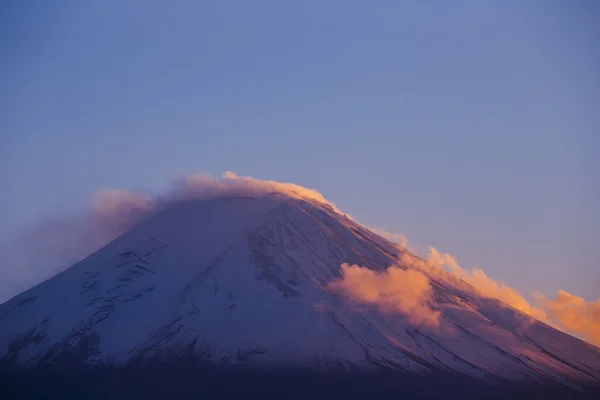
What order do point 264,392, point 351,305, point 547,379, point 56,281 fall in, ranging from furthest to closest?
point 56,281 → point 351,305 → point 547,379 → point 264,392

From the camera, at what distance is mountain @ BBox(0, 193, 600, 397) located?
10688 cm

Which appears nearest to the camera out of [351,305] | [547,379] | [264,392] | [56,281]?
[264,392]

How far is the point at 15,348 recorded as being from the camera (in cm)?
11394

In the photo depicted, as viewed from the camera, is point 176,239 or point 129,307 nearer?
point 129,307

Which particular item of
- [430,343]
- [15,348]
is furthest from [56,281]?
[430,343]

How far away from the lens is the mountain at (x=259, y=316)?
107 metres

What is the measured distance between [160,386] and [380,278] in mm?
33866

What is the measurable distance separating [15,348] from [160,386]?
74.5 feet

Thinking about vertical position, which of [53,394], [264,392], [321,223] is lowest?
[53,394]

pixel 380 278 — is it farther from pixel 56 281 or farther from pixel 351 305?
pixel 56 281

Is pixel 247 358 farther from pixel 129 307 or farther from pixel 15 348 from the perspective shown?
pixel 15 348

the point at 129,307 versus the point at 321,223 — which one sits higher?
the point at 321,223

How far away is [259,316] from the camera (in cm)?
11256

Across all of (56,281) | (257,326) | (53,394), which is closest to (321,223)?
(257,326)
